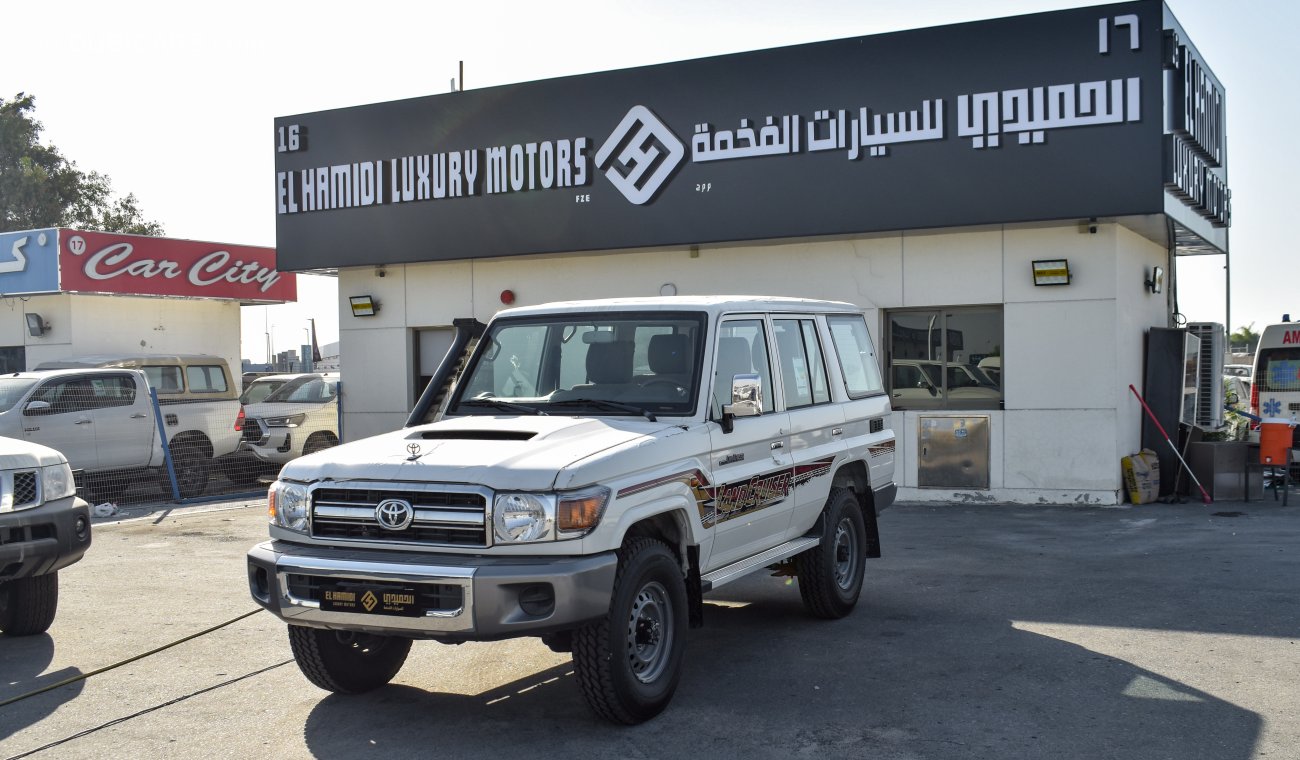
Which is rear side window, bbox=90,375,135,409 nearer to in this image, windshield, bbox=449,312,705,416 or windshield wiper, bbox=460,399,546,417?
windshield, bbox=449,312,705,416

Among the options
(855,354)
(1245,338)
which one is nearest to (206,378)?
(855,354)

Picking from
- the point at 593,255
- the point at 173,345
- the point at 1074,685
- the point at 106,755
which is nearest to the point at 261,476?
the point at 593,255

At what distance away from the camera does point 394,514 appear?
5566 mm

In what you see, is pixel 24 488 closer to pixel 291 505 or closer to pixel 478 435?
pixel 291 505

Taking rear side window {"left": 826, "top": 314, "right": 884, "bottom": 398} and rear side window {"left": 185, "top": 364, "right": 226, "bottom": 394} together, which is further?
rear side window {"left": 185, "top": 364, "right": 226, "bottom": 394}

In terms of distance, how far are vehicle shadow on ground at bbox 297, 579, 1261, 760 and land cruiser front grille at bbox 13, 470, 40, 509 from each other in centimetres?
264

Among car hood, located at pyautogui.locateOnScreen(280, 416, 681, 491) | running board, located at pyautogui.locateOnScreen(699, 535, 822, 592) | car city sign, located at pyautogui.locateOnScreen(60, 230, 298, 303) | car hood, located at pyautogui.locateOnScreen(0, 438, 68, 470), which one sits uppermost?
car city sign, located at pyautogui.locateOnScreen(60, 230, 298, 303)

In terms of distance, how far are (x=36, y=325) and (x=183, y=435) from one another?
9.90m

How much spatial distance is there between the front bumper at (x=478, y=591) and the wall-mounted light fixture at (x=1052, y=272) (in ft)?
32.9

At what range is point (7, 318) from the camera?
1013 inches

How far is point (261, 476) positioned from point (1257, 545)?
13547 mm

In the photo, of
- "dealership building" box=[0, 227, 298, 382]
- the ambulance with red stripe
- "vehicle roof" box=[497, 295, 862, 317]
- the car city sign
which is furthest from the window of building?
the car city sign

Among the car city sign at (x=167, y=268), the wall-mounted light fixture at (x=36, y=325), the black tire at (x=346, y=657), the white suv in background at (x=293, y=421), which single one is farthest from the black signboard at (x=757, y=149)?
the black tire at (x=346, y=657)

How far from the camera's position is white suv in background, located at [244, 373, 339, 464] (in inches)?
715
